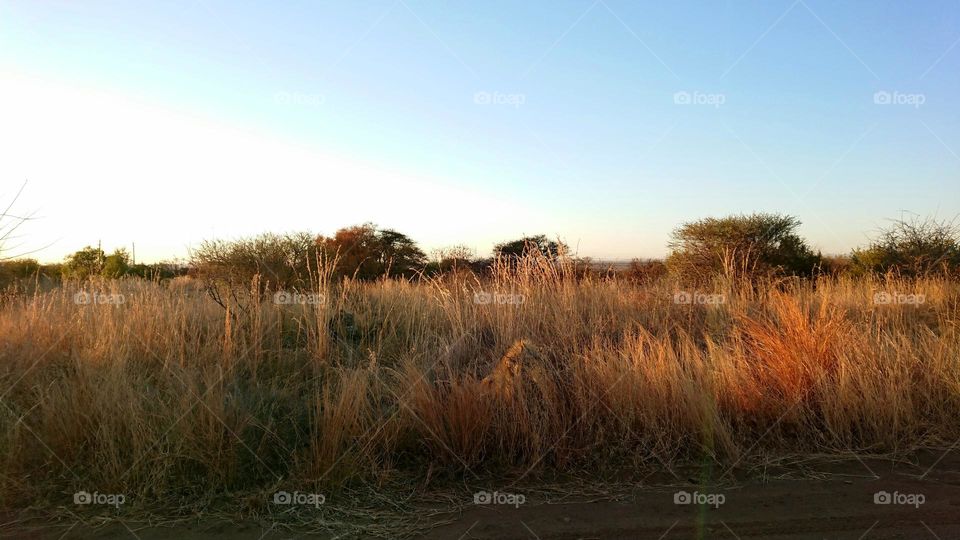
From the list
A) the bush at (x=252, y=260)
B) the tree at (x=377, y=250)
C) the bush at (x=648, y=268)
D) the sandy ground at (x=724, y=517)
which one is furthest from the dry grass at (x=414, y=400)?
the tree at (x=377, y=250)

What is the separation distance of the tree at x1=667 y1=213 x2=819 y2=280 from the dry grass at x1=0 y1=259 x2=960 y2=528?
718 cm

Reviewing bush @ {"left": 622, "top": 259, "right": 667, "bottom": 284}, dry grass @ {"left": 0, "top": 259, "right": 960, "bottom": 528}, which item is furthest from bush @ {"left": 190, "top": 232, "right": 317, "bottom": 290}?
bush @ {"left": 622, "top": 259, "right": 667, "bottom": 284}

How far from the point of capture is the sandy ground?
3.42 metres

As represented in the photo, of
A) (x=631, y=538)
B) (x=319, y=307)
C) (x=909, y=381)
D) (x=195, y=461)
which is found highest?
(x=319, y=307)

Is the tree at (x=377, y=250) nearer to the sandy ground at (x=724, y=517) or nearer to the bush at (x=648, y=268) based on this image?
the bush at (x=648, y=268)

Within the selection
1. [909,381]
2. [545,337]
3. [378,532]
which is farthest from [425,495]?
[909,381]

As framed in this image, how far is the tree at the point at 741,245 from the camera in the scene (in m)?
14.2

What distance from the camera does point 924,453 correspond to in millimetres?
4711

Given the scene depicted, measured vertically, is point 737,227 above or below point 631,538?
above

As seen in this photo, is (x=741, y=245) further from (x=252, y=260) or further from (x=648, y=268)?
(x=252, y=260)

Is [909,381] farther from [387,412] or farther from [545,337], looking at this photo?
[387,412]

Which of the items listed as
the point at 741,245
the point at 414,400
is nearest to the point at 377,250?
the point at 741,245

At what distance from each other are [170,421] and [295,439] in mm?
929

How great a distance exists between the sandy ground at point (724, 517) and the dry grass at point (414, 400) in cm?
35
